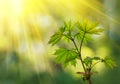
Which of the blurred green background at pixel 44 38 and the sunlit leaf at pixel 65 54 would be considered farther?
the blurred green background at pixel 44 38

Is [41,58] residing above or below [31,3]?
below

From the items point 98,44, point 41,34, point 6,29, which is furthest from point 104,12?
point 6,29

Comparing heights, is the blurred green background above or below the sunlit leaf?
above

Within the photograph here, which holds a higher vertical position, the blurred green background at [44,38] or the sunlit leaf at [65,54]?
the blurred green background at [44,38]

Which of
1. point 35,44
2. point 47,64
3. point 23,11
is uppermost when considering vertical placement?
point 23,11

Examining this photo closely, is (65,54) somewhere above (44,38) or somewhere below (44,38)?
below

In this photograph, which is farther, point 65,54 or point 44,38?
point 44,38

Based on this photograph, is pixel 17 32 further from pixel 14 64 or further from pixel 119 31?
pixel 119 31
